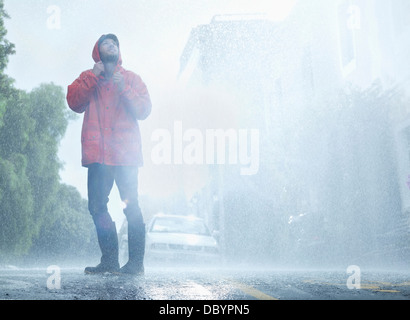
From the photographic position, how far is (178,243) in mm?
9602

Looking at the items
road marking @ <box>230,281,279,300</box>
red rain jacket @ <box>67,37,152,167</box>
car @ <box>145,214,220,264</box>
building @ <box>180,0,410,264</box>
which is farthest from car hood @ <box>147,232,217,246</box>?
road marking @ <box>230,281,279,300</box>

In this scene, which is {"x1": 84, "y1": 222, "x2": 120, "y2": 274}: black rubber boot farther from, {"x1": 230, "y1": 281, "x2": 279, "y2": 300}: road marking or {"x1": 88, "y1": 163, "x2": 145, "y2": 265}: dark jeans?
{"x1": 230, "y1": 281, "x2": 279, "y2": 300}: road marking

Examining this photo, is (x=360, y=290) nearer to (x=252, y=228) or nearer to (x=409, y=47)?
(x=409, y=47)

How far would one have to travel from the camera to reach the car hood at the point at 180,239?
31.4 ft

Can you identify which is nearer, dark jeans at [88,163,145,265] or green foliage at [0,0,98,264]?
dark jeans at [88,163,145,265]

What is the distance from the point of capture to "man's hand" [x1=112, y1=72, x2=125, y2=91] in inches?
152

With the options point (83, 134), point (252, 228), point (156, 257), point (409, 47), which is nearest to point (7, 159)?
point (252, 228)

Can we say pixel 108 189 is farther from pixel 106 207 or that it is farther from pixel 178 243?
pixel 178 243

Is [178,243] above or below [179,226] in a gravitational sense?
below

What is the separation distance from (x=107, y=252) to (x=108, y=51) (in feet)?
4.53

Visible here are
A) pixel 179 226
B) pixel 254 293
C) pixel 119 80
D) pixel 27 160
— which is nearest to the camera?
pixel 254 293

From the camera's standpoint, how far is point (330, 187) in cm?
1185

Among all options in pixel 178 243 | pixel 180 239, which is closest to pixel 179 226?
pixel 180 239
